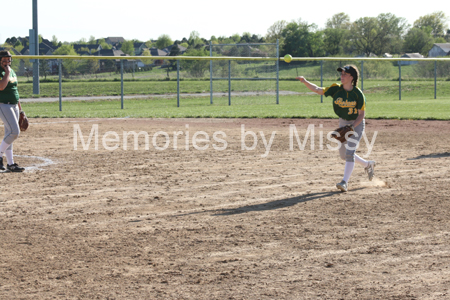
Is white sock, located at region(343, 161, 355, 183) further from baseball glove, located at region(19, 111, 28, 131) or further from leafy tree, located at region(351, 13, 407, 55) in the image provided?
leafy tree, located at region(351, 13, 407, 55)

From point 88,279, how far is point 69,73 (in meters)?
26.5

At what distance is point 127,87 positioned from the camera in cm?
3656

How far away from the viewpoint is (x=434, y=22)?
127m

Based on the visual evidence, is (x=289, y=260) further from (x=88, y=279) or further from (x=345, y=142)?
(x=345, y=142)

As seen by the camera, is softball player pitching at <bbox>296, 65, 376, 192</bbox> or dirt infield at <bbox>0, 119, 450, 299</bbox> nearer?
dirt infield at <bbox>0, 119, 450, 299</bbox>

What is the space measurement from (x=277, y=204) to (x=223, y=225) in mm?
1101

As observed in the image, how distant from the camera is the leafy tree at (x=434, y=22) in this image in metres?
126

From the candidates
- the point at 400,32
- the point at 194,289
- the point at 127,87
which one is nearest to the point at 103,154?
the point at 194,289

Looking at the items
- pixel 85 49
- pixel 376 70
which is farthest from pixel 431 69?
pixel 85 49

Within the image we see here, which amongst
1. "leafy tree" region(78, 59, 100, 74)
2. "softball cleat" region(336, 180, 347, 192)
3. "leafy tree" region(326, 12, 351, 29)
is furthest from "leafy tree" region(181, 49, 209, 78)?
"leafy tree" region(326, 12, 351, 29)

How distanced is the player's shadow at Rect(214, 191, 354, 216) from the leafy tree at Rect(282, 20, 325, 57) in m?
68.8

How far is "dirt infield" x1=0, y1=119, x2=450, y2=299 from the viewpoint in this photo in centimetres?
384

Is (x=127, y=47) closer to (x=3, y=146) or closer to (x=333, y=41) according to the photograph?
(x=333, y=41)

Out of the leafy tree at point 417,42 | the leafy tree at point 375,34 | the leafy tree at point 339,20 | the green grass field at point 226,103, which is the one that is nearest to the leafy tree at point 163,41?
the leafy tree at point 339,20
